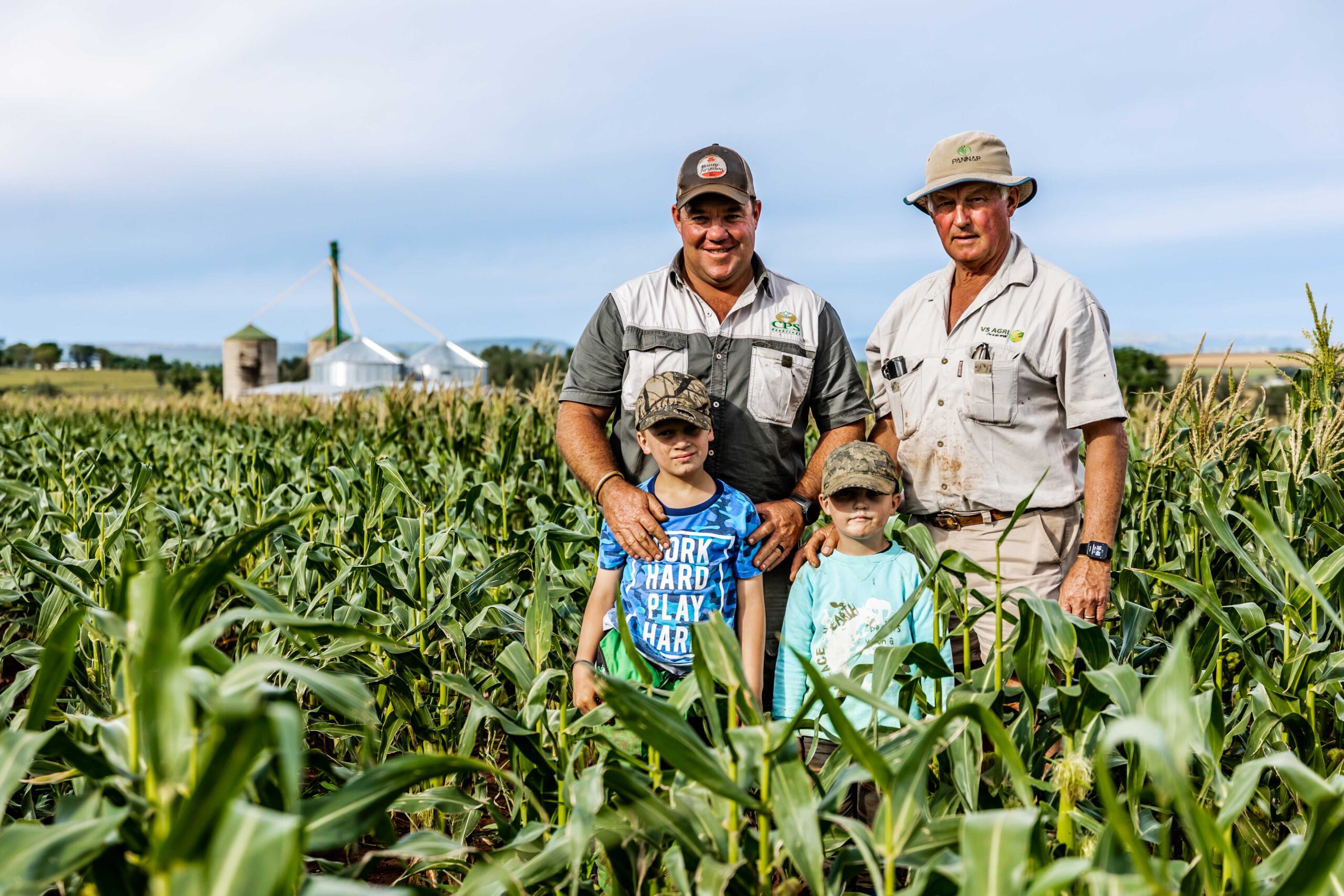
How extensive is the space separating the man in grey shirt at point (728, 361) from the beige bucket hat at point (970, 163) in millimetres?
524

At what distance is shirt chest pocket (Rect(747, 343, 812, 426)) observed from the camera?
9.50ft

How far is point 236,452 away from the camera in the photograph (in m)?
5.96

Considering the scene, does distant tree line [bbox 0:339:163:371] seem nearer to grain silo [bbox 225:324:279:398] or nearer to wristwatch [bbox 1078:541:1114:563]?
grain silo [bbox 225:324:279:398]

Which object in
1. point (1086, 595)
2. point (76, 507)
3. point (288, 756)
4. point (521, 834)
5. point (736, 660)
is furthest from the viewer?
point (76, 507)

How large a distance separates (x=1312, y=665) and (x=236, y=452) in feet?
18.7

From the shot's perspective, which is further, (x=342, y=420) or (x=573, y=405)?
(x=342, y=420)

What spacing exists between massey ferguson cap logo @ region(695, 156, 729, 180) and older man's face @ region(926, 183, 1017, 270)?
660 millimetres

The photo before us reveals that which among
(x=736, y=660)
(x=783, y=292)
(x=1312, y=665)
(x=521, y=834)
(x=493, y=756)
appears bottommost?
(x=493, y=756)

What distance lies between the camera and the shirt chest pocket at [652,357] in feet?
9.57

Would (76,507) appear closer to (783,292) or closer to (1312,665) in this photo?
(783,292)

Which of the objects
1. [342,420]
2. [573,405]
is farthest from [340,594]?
[342,420]

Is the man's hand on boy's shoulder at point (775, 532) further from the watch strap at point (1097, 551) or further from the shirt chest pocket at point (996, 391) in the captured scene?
the watch strap at point (1097, 551)

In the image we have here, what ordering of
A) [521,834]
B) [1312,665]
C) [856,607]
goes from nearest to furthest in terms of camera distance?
[521,834]
[1312,665]
[856,607]

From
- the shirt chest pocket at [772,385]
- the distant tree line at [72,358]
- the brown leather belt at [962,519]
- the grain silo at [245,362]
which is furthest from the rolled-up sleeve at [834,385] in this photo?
the distant tree line at [72,358]
